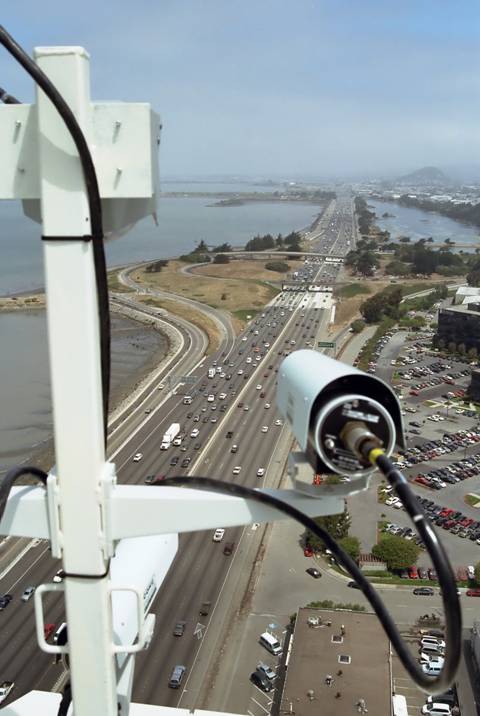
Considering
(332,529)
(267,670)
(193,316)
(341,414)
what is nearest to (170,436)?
(332,529)

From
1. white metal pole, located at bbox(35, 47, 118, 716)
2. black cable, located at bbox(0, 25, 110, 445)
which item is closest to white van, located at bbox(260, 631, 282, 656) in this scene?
white metal pole, located at bbox(35, 47, 118, 716)

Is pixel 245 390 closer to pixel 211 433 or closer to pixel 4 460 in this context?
pixel 211 433

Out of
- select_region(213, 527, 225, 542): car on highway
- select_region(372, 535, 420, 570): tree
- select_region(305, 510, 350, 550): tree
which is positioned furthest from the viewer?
select_region(213, 527, 225, 542): car on highway

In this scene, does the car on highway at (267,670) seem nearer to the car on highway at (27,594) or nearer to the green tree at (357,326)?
the car on highway at (27,594)

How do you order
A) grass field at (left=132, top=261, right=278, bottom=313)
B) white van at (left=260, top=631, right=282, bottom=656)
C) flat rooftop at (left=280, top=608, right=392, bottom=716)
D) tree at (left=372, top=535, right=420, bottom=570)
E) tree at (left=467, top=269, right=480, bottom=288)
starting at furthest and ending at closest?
tree at (left=467, top=269, right=480, bottom=288), grass field at (left=132, top=261, right=278, bottom=313), tree at (left=372, top=535, right=420, bottom=570), white van at (left=260, top=631, right=282, bottom=656), flat rooftop at (left=280, top=608, right=392, bottom=716)

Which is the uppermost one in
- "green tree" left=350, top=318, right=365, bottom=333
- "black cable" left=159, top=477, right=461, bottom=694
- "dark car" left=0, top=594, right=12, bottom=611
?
"black cable" left=159, top=477, right=461, bottom=694

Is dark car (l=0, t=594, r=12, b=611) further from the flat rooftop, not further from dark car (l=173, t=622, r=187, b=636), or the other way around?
the flat rooftop

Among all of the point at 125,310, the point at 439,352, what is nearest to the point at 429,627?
the point at 439,352
